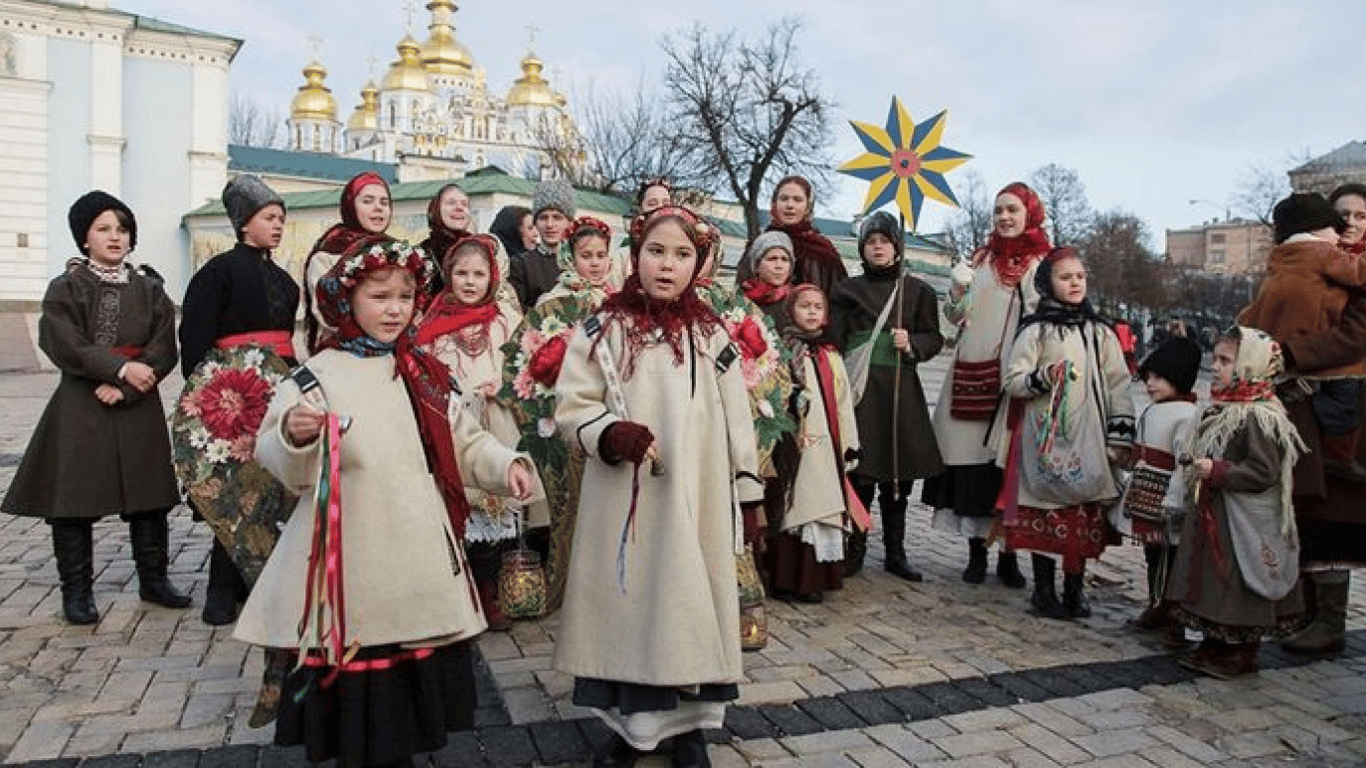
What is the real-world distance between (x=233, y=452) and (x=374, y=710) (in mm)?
1505

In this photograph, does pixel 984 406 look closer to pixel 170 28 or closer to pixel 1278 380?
pixel 1278 380

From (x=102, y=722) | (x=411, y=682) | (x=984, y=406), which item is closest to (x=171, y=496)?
(x=102, y=722)

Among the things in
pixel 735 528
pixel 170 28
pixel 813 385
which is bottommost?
pixel 735 528

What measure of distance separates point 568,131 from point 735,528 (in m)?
37.9

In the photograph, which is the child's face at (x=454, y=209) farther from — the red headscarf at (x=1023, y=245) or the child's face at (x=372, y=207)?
the red headscarf at (x=1023, y=245)

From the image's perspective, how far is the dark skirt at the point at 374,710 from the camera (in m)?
3.13

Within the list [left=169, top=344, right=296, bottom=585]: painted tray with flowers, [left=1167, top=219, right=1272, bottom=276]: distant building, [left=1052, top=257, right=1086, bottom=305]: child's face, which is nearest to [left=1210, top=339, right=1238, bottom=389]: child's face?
[left=1052, top=257, right=1086, bottom=305]: child's face

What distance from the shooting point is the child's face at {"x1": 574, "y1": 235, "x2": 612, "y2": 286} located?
5.52 meters

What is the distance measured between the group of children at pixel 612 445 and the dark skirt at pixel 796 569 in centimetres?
2

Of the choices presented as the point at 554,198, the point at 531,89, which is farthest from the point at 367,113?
the point at 554,198

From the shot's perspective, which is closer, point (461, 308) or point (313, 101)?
point (461, 308)

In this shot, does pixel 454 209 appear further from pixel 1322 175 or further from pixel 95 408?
pixel 1322 175

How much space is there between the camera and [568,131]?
4012 cm

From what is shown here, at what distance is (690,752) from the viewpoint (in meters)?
3.65
